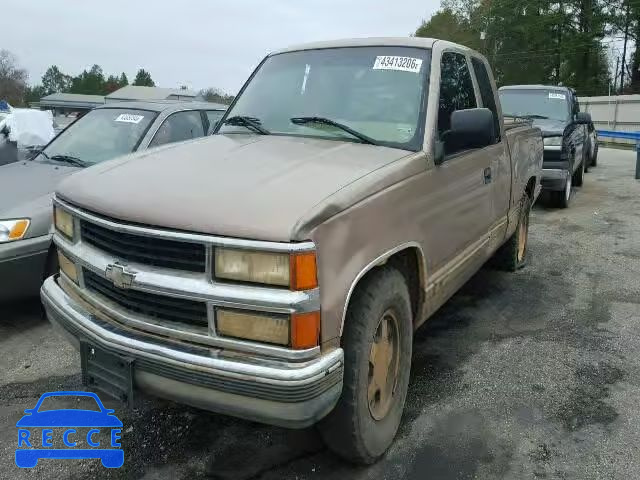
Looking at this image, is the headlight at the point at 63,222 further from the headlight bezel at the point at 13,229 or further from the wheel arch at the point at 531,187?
the wheel arch at the point at 531,187

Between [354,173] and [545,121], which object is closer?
[354,173]

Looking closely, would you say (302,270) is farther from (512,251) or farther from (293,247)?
(512,251)

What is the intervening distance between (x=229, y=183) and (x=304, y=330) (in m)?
0.76

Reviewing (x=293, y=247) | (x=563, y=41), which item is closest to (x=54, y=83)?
(x=563, y=41)

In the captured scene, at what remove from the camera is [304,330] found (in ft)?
6.96

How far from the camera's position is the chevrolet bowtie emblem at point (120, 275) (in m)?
2.36

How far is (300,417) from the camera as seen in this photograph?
215 cm

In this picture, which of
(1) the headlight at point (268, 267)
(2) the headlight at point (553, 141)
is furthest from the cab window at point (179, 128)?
(2) the headlight at point (553, 141)

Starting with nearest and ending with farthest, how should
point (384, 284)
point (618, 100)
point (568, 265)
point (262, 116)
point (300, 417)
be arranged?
point (300, 417)
point (384, 284)
point (262, 116)
point (568, 265)
point (618, 100)

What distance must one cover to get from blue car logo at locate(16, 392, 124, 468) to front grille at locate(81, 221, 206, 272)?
1.04 metres

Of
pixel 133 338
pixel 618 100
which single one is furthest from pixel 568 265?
pixel 618 100

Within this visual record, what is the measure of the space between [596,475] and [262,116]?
274 cm

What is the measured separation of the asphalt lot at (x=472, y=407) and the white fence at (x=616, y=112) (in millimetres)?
31496

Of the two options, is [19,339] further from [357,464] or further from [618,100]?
[618,100]
